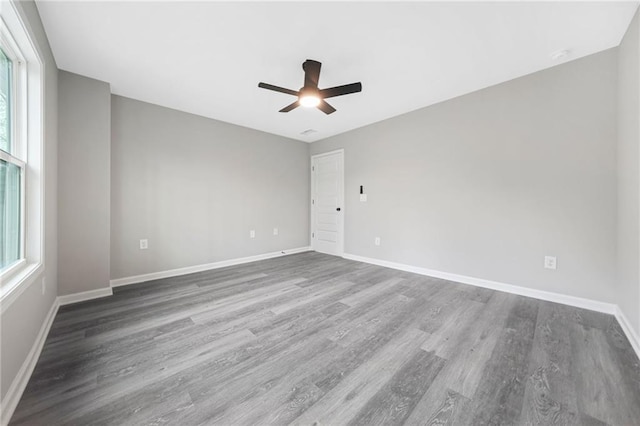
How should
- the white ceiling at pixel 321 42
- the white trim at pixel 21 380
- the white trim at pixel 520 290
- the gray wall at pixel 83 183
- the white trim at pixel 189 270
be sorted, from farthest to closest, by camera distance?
the white trim at pixel 189 270
the gray wall at pixel 83 183
the white trim at pixel 520 290
the white ceiling at pixel 321 42
the white trim at pixel 21 380

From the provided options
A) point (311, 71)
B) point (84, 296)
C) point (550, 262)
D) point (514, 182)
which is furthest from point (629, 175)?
point (84, 296)

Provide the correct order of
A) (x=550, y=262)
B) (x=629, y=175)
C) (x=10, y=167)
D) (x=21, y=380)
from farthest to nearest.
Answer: (x=550, y=262), (x=629, y=175), (x=10, y=167), (x=21, y=380)

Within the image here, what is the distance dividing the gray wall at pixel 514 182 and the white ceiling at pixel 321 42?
0.96 feet

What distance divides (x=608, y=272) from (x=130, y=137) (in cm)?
535

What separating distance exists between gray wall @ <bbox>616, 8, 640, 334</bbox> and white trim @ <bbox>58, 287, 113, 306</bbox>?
467cm

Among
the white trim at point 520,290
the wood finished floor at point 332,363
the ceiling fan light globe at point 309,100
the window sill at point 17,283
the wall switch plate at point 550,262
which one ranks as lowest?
the wood finished floor at point 332,363

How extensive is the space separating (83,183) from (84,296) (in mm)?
A: 1192

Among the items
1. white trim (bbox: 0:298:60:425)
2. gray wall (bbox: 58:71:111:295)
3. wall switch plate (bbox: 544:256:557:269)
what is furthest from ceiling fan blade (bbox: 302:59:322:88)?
wall switch plate (bbox: 544:256:557:269)

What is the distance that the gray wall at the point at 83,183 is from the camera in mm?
2412

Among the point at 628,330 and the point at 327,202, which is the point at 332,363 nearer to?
the point at 628,330

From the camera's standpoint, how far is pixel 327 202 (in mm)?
4852

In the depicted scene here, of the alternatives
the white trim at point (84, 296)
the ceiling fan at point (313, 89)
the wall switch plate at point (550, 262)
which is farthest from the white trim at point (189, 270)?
the wall switch plate at point (550, 262)

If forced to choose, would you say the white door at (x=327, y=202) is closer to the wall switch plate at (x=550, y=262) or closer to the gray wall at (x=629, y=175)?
the wall switch plate at (x=550, y=262)

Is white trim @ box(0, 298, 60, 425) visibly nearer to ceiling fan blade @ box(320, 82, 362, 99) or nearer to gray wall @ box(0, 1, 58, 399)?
gray wall @ box(0, 1, 58, 399)
